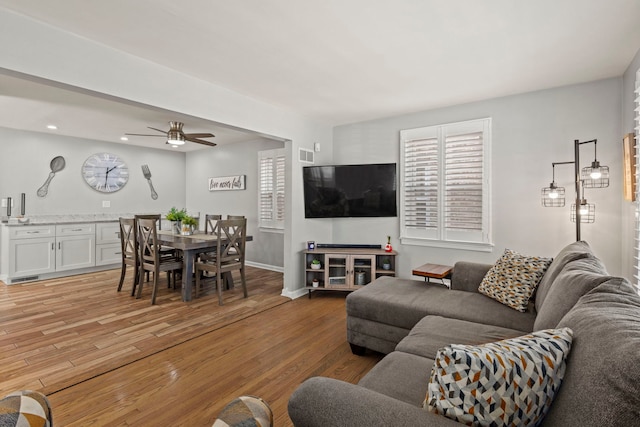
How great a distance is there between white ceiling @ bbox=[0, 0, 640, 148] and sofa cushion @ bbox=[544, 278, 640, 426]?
6.26 ft

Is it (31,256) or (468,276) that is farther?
(31,256)

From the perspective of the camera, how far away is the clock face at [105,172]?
6082mm

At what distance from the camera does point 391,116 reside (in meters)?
4.42

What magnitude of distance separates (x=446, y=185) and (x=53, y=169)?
6.58m

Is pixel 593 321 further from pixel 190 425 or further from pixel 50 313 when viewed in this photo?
pixel 50 313

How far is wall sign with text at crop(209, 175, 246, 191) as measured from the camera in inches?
252

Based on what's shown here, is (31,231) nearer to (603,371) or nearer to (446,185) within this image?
Answer: (446,185)

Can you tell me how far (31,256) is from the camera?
197 inches

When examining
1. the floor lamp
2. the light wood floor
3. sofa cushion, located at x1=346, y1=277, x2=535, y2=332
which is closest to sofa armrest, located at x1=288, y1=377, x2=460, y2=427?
the light wood floor

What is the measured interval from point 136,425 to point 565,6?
3652mm

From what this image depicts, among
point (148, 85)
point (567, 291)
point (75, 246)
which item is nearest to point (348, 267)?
point (567, 291)

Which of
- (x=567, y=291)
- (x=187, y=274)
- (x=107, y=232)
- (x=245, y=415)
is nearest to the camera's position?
(x=245, y=415)

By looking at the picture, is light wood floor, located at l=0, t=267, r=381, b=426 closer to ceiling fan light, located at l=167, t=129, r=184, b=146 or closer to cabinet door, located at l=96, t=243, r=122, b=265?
cabinet door, located at l=96, t=243, r=122, b=265

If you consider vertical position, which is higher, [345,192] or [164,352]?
[345,192]
